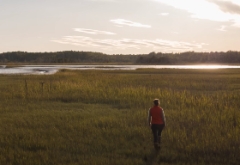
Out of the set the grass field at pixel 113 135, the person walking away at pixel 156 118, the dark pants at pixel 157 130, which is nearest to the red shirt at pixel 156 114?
the person walking away at pixel 156 118

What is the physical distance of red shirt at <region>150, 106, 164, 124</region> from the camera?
1041 cm

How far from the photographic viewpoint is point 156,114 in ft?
34.3

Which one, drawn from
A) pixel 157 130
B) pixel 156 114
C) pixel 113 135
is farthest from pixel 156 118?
pixel 113 135

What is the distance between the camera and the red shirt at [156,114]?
10.4 meters

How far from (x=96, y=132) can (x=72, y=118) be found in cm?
330

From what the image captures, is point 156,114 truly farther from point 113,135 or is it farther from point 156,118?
point 113,135

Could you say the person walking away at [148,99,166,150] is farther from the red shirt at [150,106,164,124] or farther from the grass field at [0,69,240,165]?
the grass field at [0,69,240,165]

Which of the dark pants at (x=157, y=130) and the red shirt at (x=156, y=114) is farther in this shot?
the dark pants at (x=157, y=130)

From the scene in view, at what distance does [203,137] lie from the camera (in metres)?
11.8

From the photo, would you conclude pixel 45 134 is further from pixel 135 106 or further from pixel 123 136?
pixel 135 106

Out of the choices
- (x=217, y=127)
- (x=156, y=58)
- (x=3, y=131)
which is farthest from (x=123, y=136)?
(x=156, y=58)

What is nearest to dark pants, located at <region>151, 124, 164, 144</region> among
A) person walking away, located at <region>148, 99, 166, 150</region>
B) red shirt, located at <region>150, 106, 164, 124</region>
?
person walking away, located at <region>148, 99, 166, 150</region>

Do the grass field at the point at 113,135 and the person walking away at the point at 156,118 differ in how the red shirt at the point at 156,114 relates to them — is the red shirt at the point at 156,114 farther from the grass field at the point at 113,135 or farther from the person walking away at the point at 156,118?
the grass field at the point at 113,135

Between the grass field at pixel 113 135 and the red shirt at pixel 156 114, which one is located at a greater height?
the red shirt at pixel 156 114
